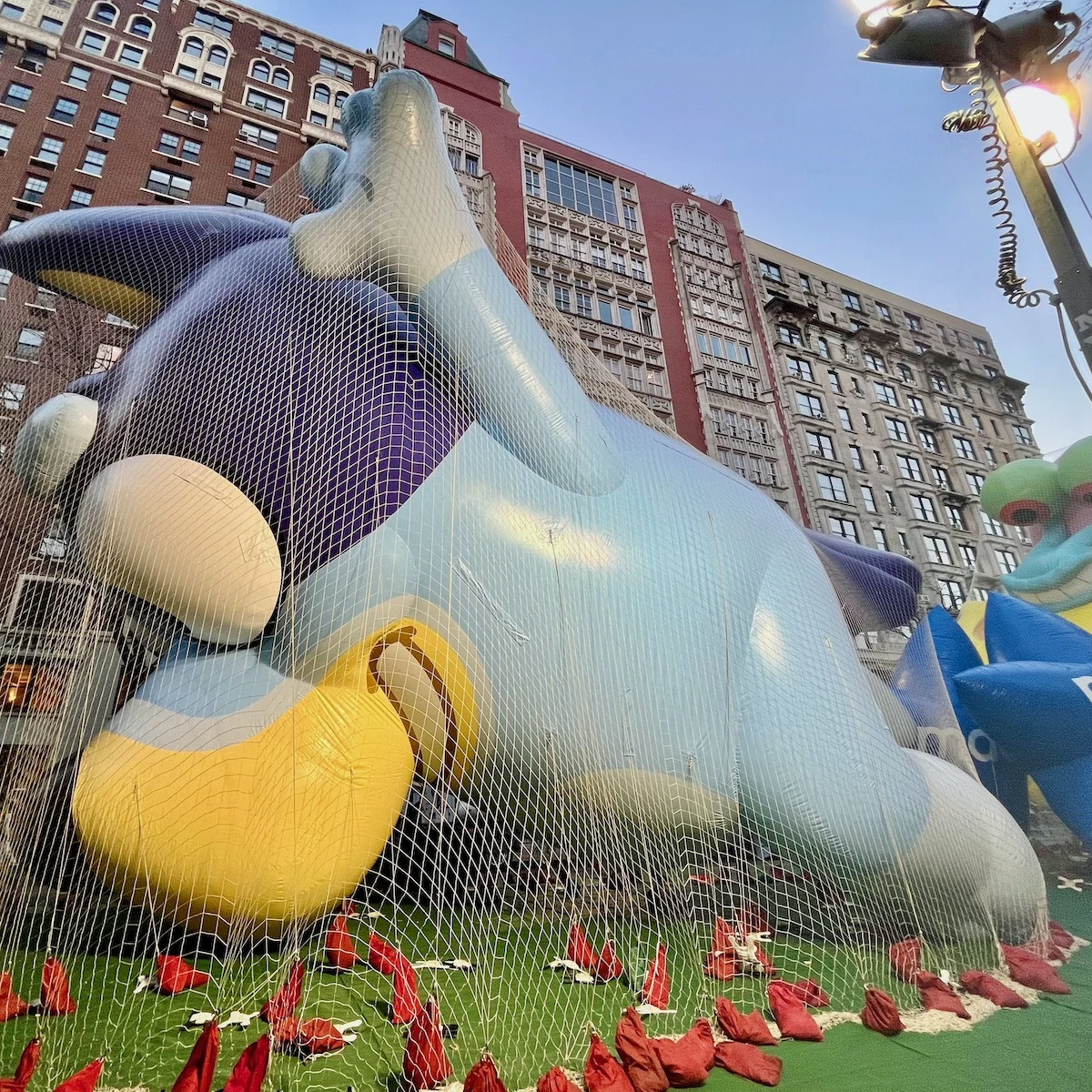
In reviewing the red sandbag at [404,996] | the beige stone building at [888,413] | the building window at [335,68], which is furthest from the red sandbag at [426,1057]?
the building window at [335,68]

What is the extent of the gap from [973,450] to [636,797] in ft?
81.4

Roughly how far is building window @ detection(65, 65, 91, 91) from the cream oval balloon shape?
20.9m

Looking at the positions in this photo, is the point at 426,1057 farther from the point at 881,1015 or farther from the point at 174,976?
the point at 881,1015

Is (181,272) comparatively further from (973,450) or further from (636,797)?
(973,450)

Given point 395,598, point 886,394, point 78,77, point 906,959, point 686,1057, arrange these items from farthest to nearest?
point 886,394 < point 78,77 < point 906,959 < point 395,598 < point 686,1057

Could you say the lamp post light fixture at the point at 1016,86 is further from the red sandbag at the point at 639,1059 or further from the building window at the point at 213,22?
the building window at the point at 213,22

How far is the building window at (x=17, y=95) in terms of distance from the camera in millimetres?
16234

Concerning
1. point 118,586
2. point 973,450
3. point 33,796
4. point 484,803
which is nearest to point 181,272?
point 118,586

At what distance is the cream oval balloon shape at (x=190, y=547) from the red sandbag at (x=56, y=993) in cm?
133

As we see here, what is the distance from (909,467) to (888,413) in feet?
6.56

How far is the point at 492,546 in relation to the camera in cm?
293

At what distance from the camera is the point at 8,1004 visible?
244 centimetres

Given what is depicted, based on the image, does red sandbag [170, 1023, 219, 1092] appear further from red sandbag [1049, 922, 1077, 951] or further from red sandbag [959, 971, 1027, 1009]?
red sandbag [1049, 922, 1077, 951]

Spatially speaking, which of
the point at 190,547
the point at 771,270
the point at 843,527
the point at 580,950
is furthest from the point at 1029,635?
the point at 771,270
